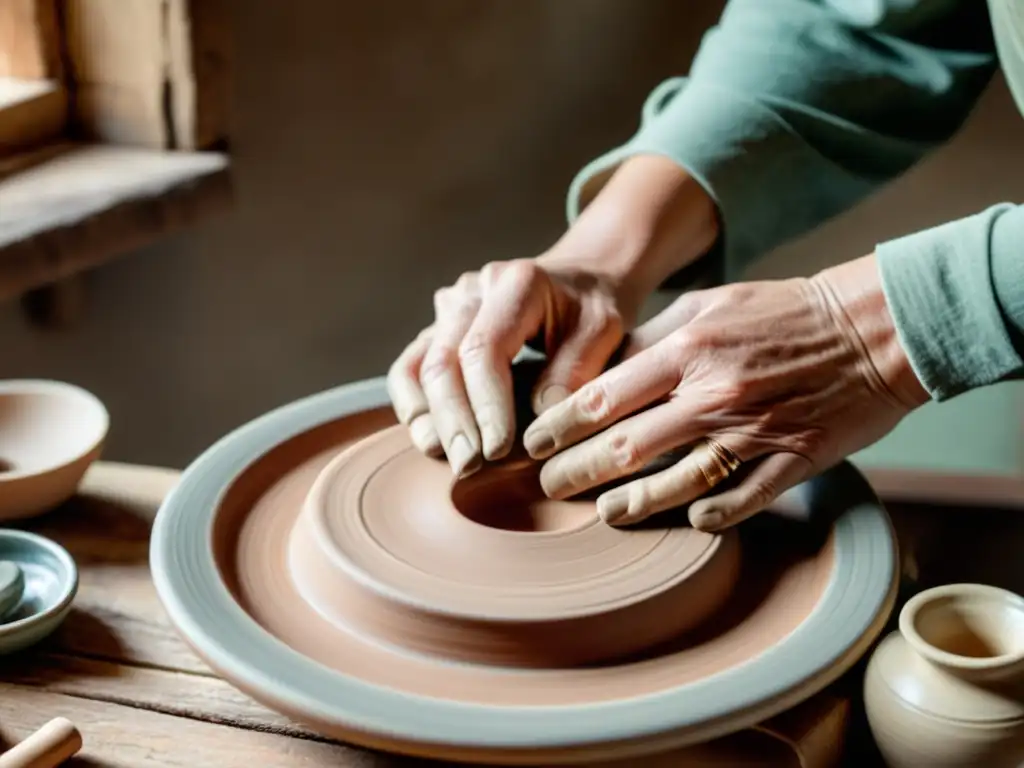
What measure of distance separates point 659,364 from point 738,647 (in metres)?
0.25

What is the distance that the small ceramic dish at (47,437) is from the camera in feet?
3.64

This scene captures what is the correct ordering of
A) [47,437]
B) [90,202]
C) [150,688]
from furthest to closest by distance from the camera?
[90,202] → [47,437] → [150,688]

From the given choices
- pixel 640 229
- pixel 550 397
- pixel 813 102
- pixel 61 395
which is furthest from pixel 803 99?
pixel 61 395

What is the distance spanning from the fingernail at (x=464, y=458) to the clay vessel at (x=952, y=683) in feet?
1.14

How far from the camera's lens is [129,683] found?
3.05 feet

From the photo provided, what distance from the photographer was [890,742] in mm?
850

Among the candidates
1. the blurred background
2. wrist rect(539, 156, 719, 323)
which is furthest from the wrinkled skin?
the blurred background

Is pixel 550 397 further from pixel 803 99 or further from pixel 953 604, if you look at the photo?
pixel 803 99

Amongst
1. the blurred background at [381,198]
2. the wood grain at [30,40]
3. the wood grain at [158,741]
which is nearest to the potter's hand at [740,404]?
the wood grain at [158,741]

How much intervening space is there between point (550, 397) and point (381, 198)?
1371 mm

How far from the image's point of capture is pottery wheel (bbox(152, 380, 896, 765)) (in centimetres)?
75

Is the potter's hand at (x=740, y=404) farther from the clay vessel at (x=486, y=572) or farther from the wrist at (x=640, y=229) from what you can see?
the wrist at (x=640, y=229)

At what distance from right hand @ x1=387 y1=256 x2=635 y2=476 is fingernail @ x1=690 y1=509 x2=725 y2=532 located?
0.55ft

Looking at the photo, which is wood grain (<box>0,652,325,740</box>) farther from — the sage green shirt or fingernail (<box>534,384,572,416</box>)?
the sage green shirt
